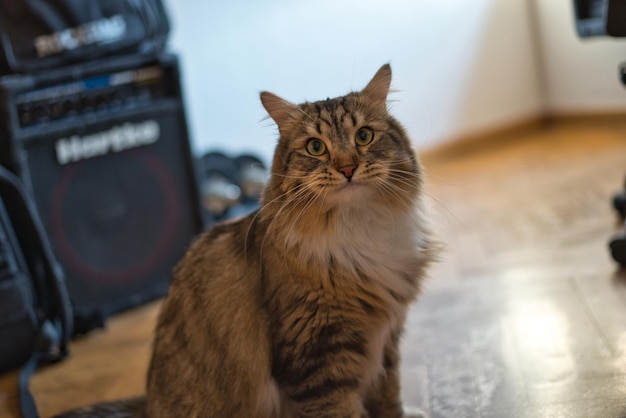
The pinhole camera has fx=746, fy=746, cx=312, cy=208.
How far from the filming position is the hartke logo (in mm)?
2123

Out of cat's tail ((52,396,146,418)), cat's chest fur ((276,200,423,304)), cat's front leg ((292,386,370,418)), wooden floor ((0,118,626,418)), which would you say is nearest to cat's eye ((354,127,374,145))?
cat's chest fur ((276,200,423,304))

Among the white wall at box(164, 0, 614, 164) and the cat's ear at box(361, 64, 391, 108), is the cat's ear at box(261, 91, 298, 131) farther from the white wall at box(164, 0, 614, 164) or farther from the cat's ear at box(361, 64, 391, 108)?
the white wall at box(164, 0, 614, 164)

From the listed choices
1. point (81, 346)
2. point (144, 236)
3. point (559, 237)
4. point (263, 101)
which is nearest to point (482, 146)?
point (559, 237)

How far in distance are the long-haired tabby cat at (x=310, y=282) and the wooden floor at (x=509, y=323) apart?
0.20 meters

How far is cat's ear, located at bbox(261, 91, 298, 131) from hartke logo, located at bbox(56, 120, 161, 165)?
979 millimetres

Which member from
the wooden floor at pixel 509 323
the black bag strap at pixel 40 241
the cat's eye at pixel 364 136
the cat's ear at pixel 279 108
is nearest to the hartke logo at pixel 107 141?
the black bag strap at pixel 40 241

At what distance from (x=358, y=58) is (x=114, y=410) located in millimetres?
2073

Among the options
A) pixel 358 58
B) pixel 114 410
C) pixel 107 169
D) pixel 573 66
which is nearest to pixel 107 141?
pixel 107 169

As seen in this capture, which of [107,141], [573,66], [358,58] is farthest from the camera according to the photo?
[573,66]

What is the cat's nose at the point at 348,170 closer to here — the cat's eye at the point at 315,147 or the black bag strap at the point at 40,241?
the cat's eye at the point at 315,147

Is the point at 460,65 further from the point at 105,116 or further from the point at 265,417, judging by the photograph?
the point at 265,417

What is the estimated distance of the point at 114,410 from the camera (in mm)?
1511

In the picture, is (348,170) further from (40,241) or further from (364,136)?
(40,241)

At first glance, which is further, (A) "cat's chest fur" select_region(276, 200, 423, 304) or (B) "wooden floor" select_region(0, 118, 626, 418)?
(B) "wooden floor" select_region(0, 118, 626, 418)
